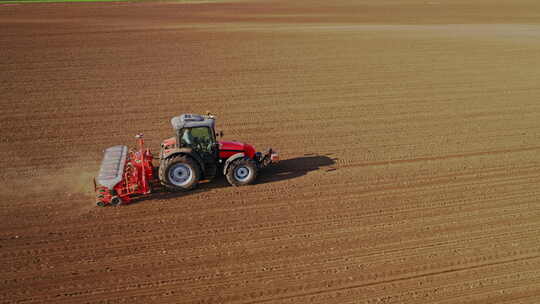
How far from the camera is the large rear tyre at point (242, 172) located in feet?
34.3

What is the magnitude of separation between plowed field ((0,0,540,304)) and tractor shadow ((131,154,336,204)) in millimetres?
51

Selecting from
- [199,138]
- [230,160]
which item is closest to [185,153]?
[199,138]

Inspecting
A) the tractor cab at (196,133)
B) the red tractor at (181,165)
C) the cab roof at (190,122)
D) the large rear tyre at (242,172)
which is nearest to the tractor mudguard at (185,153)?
the red tractor at (181,165)

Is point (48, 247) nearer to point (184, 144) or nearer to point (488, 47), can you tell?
point (184, 144)

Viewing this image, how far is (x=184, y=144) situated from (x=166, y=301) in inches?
154

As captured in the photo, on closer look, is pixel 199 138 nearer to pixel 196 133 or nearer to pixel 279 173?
pixel 196 133

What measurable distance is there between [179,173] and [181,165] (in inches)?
9.3

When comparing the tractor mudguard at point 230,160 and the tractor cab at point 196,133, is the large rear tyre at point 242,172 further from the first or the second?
the tractor cab at point 196,133

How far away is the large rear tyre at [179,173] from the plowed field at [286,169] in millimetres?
322

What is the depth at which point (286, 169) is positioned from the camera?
38.4 ft

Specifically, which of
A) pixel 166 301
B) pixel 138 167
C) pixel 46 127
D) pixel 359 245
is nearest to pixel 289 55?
pixel 46 127

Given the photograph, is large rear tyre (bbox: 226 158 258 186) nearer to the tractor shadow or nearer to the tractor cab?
the tractor shadow

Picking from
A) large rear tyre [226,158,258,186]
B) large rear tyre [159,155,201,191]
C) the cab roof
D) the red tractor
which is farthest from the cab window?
large rear tyre [226,158,258,186]

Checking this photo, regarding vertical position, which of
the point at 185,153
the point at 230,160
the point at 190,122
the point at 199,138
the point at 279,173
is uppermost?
the point at 190,122
